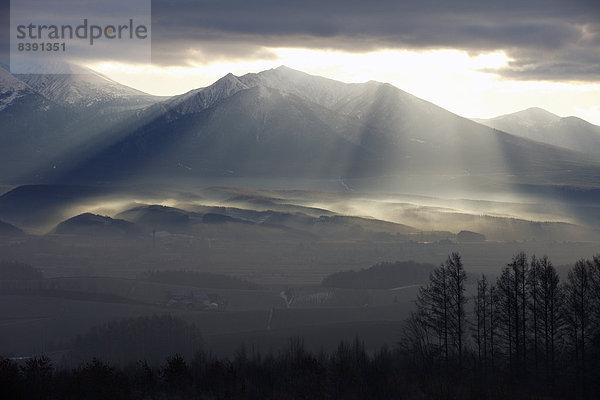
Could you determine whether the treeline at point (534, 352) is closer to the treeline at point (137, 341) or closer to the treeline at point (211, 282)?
the treeline at point (137, 341)

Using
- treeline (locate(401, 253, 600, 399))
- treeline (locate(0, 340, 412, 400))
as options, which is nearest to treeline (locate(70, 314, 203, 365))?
treeline (locate(0, 340, 412, 400))

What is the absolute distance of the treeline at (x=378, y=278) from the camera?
606 ft

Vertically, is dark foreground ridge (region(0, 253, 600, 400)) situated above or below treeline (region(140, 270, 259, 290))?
below

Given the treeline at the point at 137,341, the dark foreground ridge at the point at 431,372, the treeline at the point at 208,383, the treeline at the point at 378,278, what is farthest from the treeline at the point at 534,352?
the treeline at the point at 378,278

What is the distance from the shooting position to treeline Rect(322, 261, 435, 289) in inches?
7269

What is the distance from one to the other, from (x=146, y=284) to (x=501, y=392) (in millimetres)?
137587

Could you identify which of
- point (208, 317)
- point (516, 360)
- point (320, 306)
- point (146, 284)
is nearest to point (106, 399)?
point (516, 360)

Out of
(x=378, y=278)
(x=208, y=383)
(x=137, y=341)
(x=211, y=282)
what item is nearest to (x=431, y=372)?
(x=208, y=383)

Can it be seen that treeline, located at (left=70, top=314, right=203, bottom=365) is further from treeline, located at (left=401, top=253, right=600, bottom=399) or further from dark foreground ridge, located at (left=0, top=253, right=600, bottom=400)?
treeline, located at (left=401, top=253, right=600, bottom=399)

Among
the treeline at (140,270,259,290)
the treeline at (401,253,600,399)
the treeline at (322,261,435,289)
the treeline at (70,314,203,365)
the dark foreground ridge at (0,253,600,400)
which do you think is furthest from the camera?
the treeline at (140,270,259,290)

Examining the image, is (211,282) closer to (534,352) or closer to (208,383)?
(208,383)

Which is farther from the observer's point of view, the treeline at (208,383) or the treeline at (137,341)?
the treeline at (137,341)

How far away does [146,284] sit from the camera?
189m

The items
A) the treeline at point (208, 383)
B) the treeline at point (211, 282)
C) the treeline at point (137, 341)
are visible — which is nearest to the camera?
the treeline at point (208, 383)
